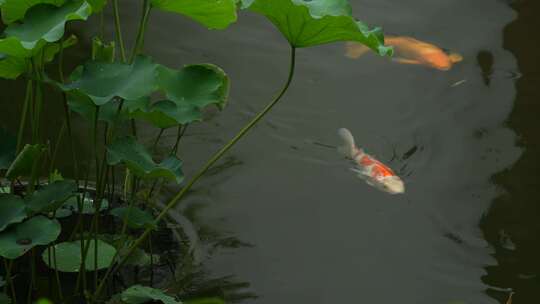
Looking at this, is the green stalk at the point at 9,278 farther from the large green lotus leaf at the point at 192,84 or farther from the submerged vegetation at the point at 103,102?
the large green lotus leaf at the point at 192,84

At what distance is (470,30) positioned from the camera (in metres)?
3.32

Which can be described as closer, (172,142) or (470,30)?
(172,142)

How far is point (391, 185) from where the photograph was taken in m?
2.58

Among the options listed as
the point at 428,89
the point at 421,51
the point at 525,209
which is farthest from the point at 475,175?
the point at 421,51

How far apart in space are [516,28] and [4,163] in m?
2.03

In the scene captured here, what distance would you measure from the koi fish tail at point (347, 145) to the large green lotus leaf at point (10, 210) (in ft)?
3.71

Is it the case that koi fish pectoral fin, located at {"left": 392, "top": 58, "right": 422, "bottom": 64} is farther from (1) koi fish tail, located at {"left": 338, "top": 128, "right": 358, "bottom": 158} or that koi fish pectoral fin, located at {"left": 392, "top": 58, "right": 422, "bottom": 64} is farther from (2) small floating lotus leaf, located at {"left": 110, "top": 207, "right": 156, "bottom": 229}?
(2) small floating lotus leaf, located at {"left": 110, "top": 207, "right": 156, "bottom": 229}

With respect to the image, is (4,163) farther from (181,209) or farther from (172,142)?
(172,142)

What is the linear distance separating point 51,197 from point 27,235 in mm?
84

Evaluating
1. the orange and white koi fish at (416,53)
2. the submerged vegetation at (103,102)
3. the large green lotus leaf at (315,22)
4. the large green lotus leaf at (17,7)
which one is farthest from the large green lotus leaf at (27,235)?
the orange and white koi fish at (416,53)

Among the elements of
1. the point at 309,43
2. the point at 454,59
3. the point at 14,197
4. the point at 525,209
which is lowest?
the point at 525,209

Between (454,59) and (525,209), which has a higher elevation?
(454,59)

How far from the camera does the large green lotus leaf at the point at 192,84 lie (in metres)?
1.85

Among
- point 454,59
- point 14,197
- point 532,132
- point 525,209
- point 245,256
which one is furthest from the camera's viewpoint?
point 454,59
